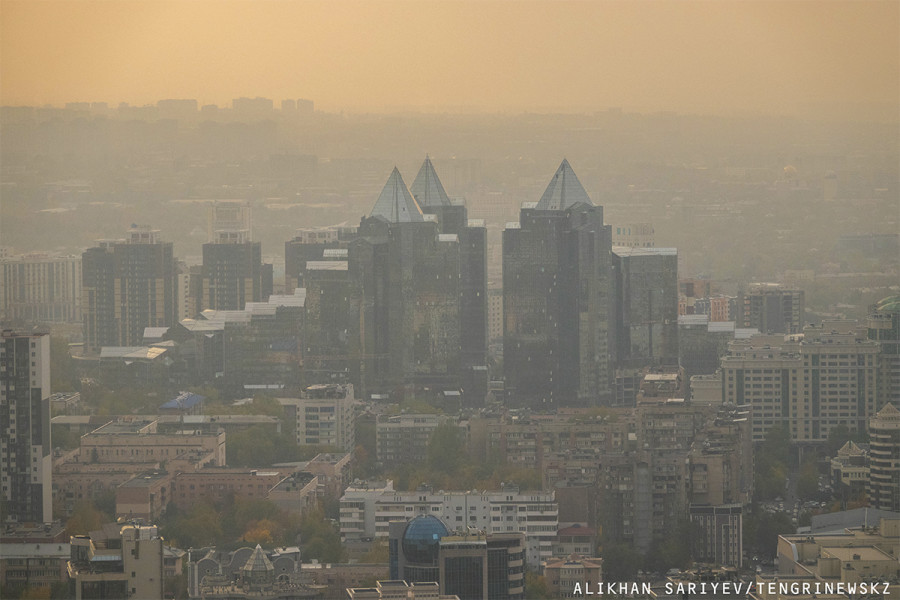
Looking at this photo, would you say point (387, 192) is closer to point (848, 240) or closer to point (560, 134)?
point (560, 134)

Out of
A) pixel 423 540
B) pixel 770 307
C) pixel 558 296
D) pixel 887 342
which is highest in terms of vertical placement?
pixel 558 296

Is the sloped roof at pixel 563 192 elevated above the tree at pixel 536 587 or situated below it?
above

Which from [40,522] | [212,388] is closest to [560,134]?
[212,388]

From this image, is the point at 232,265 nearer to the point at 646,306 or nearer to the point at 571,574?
the point at 646,306

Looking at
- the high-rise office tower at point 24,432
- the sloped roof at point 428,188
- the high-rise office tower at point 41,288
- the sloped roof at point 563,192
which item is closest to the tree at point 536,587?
the high-rise office tower at point 24,432

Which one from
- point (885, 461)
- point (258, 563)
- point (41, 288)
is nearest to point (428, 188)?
point (41, 288)

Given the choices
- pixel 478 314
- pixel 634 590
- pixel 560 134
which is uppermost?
pixel 560 134

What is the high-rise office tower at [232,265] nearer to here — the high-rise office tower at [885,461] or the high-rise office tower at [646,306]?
the high-rise office tower at [646,306]
